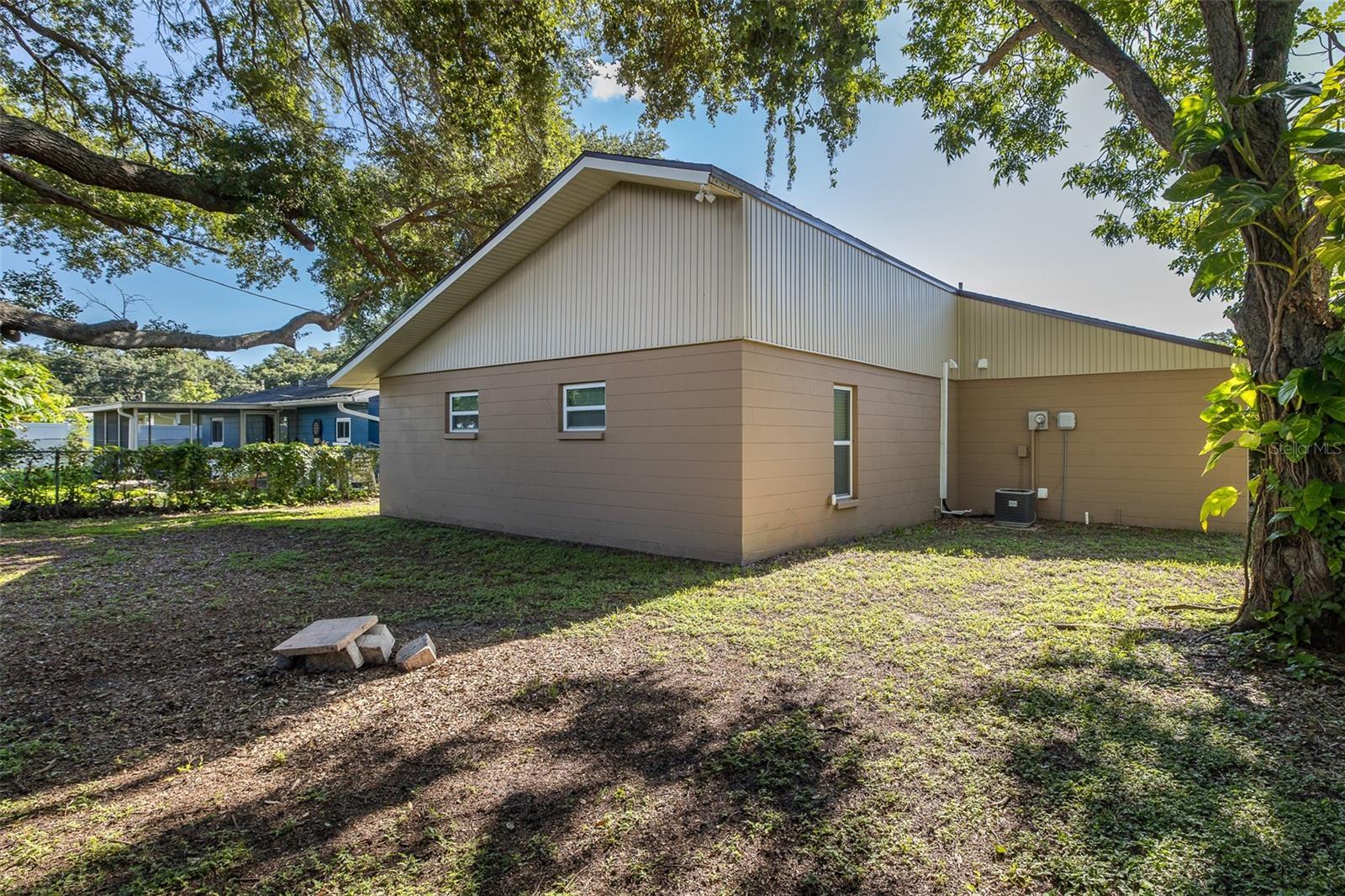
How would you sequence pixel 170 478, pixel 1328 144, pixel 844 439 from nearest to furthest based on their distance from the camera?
1. pixel 1328 144
2. pixel 844 439
3. pixel 170 478

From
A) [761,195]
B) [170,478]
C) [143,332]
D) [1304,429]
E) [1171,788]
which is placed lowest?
[1171,788]

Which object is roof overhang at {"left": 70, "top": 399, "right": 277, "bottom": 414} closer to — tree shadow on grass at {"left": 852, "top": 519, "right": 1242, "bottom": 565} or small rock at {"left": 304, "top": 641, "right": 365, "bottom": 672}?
small rock at {"left": 304, "top": 641, "right": 365, "bottom": 672}

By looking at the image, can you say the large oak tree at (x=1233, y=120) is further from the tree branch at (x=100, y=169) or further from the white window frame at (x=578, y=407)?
the tree branch at (x=100, y=169)

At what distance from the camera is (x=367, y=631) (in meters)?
4.23

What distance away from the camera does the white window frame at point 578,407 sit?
26.2ft

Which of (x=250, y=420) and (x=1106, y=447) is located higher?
(x=250, y=420)

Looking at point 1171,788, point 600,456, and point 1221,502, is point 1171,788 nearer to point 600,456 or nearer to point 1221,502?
point 1221,502

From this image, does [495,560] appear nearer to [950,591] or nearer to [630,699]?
[630,699]

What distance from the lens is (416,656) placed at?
12.9 feet

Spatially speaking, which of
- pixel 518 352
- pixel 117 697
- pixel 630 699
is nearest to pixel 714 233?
pixel 518 352

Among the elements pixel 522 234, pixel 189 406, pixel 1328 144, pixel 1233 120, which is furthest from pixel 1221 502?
pixel 189 406

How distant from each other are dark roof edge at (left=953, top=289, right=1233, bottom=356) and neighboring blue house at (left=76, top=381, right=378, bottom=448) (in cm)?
1702

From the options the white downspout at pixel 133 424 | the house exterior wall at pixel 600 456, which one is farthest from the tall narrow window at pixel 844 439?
the white downspout at pixel 133 424

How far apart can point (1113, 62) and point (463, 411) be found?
8959mm
